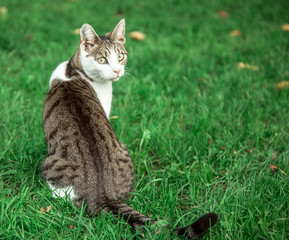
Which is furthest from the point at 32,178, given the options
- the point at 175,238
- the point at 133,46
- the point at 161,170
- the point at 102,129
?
the point at 133,46

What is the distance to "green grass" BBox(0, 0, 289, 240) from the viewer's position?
2330mm

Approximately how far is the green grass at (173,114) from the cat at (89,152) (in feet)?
0.38

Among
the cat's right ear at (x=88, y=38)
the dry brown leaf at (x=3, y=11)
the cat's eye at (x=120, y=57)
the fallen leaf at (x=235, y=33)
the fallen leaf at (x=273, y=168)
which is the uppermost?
the cat's right ear at (x=88, y=38)

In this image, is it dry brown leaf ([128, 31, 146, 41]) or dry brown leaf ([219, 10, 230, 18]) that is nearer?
dry brown leaf ([128, 31, 146, 41])

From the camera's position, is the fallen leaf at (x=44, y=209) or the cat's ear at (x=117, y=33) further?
the cat's ear at (x=117, y=33)

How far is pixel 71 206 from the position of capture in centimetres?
236

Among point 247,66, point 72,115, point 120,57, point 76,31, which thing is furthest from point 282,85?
point 76,31

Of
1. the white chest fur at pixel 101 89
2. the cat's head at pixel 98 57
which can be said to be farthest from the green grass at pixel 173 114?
the cat's head at pixel 98 57

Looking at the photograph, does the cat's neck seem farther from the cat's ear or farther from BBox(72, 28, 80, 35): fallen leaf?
BBox(72, 28, 80, 35): fallen leaf

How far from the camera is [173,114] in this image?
3600mm

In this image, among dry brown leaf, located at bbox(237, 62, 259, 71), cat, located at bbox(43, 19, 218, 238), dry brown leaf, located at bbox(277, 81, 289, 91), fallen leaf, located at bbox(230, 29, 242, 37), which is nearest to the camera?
cat, located at bbox(43, 19, 218, 238)

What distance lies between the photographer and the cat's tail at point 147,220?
6.40ft

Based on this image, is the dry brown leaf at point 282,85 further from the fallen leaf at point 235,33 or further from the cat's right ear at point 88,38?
the cat's right ear at point 88,38

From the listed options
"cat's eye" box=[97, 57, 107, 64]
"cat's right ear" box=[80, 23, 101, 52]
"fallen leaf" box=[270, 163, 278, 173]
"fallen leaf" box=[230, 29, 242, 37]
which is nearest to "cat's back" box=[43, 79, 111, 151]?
"cat's eye" box=[97, 57, 107, 64]
